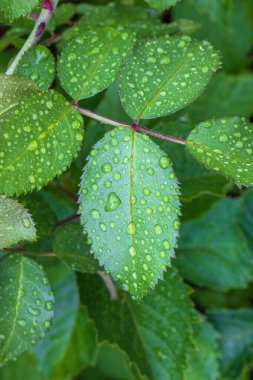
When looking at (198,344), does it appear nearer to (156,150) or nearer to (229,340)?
(229,340)

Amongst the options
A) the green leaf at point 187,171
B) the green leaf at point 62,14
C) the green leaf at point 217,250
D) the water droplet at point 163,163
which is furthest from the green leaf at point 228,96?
the water droplet at point 163,163

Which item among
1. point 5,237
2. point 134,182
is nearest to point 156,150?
point 134,182

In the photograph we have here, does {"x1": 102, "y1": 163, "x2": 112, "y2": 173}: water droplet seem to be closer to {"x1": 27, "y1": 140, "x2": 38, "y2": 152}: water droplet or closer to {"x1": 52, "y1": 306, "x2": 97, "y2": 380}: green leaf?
{"x1": 27, "y1": 140, "x2": 38, "y2": 152}: water droplet

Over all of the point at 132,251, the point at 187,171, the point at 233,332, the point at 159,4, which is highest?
the point at 159,4

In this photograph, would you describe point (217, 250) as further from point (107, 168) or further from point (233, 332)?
point (107, 168)

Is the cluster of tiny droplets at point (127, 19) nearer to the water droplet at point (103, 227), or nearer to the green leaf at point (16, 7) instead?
the green leaf at point (16, 7)

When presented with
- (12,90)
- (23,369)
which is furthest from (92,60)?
(23,369)
